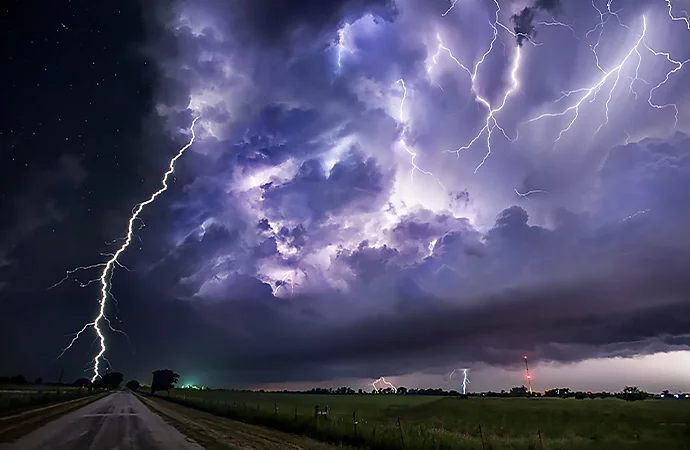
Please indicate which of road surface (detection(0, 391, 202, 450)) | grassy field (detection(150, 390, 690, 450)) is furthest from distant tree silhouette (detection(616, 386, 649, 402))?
road surface (detection(0, 391, 202, 450))

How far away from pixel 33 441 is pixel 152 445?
17.0 feet

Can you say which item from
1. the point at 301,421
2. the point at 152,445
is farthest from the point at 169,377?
the point at 152,445

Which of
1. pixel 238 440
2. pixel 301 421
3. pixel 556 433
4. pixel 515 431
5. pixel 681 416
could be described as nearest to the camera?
pixel 238 440

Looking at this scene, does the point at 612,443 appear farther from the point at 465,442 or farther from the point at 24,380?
the point at 24,380

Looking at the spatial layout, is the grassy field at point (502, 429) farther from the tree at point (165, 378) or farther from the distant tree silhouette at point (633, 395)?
the tree at point (165, 378)

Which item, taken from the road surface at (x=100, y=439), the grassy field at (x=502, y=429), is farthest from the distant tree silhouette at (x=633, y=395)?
the road surface at (x=100, y=439)

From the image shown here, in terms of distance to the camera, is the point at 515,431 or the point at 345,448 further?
the point at 515,431

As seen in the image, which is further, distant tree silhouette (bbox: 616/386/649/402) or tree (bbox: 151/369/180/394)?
tree (bbox: 151/369/180/394)

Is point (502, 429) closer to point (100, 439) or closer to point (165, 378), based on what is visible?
point (100, 439)

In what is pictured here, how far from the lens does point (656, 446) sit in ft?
56.8

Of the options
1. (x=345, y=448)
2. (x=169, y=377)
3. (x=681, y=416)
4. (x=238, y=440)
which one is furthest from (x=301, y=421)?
(x=169, y=377)

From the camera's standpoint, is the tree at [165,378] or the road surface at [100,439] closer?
the road surface at [100,439]

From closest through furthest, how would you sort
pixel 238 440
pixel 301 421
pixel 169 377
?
pixel 238 440
pixel 301 421
pixel 169 377

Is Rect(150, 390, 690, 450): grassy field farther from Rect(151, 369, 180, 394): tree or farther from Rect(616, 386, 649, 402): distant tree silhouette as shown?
Rect(151, 369, 180, 394): tree
